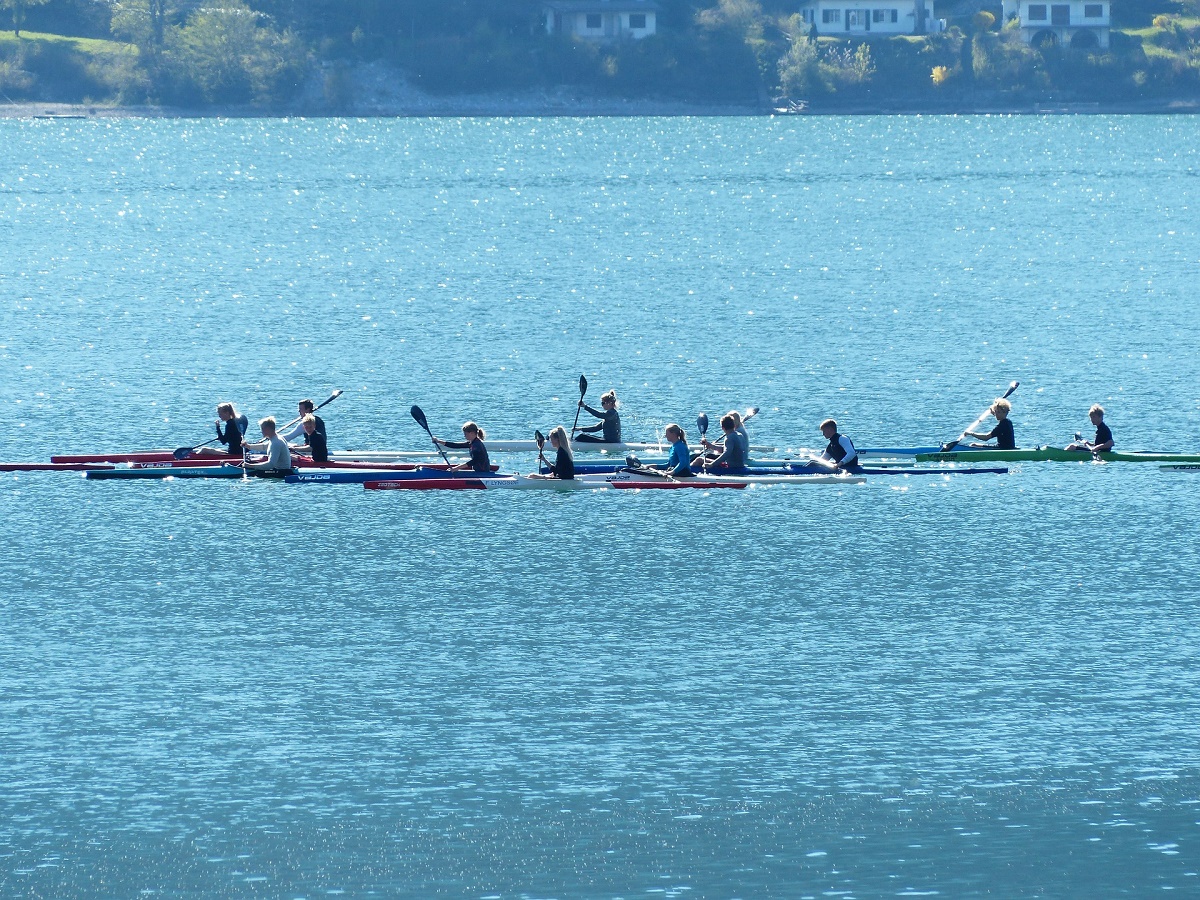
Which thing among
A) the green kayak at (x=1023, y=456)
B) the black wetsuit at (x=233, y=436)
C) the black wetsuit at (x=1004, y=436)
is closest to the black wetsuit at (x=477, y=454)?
the black wetsuit at (x=233, y=436)

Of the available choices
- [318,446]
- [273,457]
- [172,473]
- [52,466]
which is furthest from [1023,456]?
[52,466]

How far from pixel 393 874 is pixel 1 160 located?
569 ft

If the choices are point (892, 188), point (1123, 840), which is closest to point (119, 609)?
point (1123, 840)

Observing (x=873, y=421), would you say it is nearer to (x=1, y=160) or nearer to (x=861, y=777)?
(x=861, y=777)

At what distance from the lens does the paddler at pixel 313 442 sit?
4247 cm

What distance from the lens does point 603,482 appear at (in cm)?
4191

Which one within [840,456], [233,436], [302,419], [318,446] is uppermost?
[302,419]

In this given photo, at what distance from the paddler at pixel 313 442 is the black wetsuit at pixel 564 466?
517 centimetres

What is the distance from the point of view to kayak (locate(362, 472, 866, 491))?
41531 millimetres

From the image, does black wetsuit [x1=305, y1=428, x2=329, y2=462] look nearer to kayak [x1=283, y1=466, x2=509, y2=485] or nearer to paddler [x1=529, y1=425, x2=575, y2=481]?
kayak [x1=283, y1=466, x2=509, y2=485]

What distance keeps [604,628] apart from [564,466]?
31.0 ft

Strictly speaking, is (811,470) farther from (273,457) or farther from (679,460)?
(273,457)

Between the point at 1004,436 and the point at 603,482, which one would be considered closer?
the point at 603,482

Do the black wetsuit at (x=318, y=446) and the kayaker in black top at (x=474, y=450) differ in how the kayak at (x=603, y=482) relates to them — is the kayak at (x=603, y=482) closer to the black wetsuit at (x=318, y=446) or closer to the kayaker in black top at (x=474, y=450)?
the kayaker in black top at (x=474, y=450)
